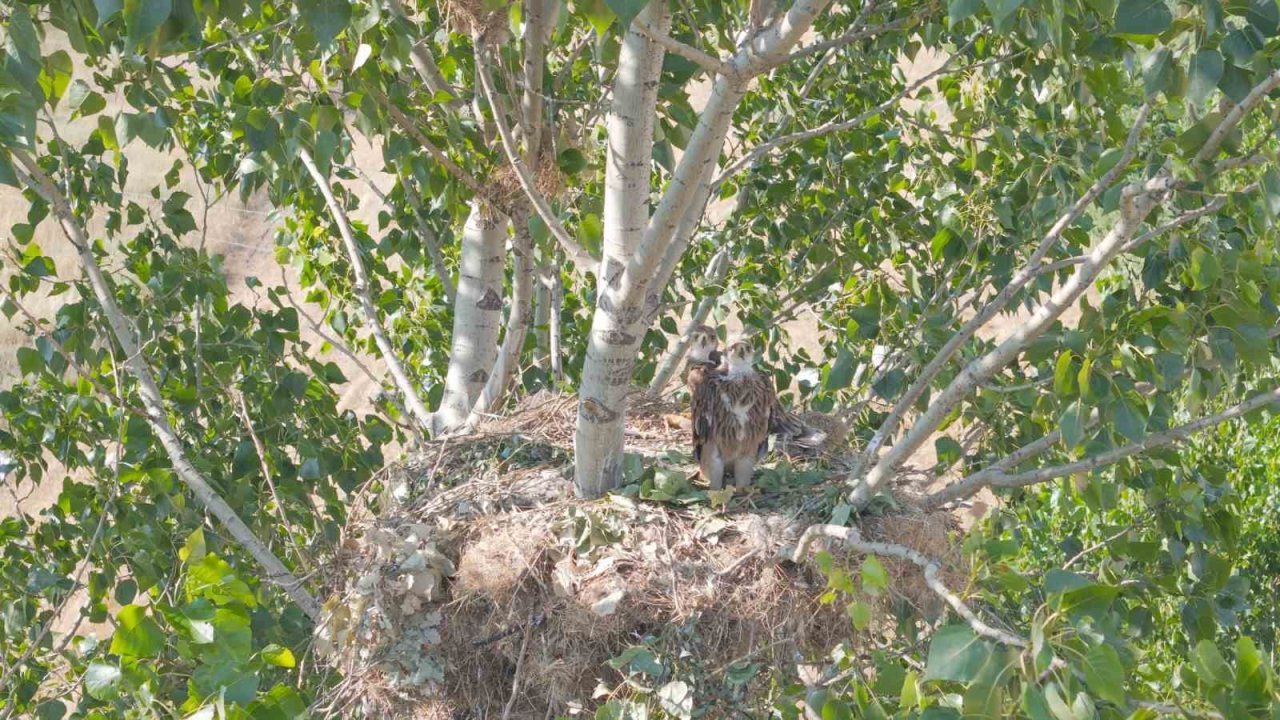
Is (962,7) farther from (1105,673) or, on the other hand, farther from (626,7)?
(1105,673)

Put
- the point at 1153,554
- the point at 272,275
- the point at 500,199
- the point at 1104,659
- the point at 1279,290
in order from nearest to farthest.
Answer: the point at 1104,659
the point at 1279,290
the point at 1153,554
the point at 500,199
the point at 272,275

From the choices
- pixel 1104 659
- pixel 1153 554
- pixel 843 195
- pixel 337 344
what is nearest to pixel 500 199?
pixel 337 344

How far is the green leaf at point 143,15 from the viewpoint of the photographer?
2035 millimetres

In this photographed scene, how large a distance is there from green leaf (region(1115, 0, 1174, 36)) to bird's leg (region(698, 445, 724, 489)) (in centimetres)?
211

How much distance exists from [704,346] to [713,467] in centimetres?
90

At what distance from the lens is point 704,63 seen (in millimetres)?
2600

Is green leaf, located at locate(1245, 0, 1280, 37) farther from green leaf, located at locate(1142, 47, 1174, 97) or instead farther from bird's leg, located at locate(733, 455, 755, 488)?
bird's leg, located at locate(733, 455, 755, 488)

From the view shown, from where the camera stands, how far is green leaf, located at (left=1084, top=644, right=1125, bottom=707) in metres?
1.67

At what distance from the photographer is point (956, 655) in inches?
67.4

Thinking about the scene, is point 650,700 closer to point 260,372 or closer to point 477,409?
point 477,409

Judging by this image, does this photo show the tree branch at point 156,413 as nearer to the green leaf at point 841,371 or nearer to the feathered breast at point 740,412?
the feathered breast at point 740,412

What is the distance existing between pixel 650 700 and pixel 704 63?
1.47 meters

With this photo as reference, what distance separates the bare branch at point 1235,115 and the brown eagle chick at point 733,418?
1.80 meters

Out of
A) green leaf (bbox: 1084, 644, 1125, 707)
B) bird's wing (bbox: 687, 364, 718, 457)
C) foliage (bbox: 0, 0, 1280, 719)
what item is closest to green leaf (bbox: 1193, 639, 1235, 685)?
foliage (bbox: 0, 0, 1280, 719)
